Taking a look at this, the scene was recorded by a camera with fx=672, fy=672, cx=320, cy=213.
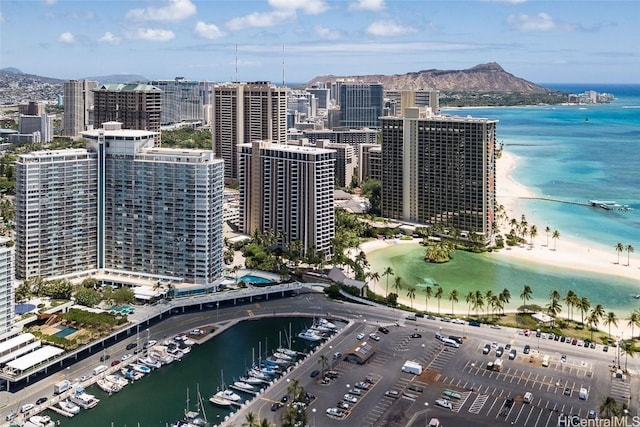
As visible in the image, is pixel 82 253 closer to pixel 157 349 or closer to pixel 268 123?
pixel 157 349

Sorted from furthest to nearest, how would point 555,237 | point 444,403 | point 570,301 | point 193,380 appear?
point 555,237 < point 570,301 < point 193,380 < point 444,403

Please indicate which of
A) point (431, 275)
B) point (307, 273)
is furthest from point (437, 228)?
point (307, 273)

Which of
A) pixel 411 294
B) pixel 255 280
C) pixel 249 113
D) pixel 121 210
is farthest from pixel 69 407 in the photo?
pixel 249 113

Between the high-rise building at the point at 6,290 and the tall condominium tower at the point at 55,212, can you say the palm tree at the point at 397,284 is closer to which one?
the tall condominium tower at the point at 55,212

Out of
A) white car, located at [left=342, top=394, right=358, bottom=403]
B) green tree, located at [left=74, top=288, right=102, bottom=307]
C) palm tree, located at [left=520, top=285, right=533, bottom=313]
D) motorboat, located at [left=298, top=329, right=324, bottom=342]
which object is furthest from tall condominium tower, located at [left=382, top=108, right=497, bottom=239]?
green tree, located at [left=74, top=288, right=102, bottom=307]

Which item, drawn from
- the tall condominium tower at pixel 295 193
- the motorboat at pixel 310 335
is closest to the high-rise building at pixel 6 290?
the motorboat at pixel 310 335

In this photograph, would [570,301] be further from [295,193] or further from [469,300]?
[295,193]
